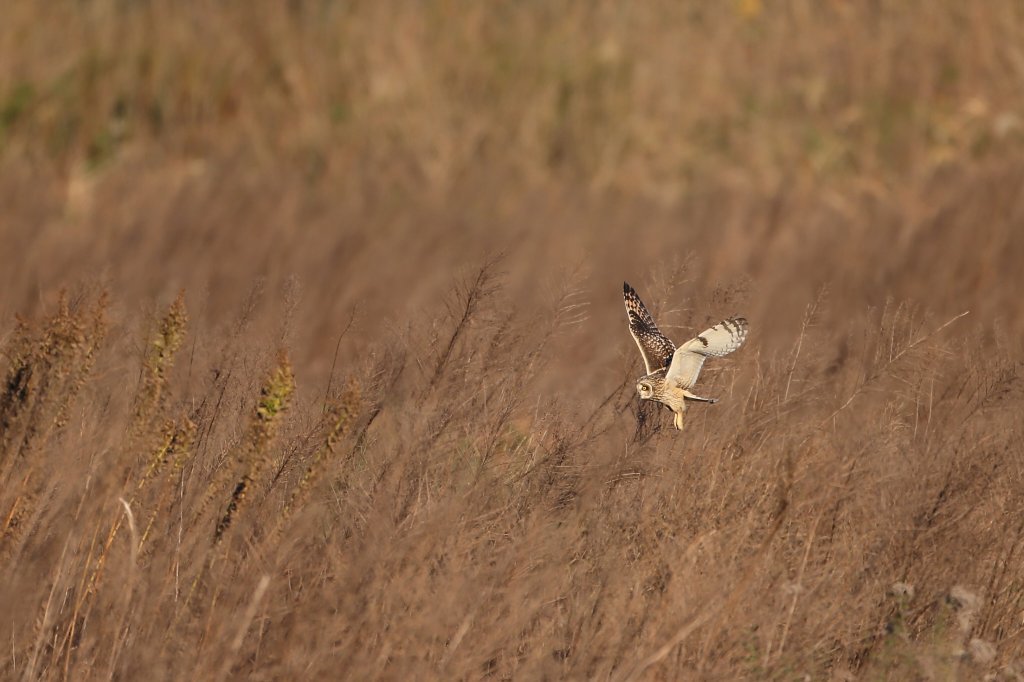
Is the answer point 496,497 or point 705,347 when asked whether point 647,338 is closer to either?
point 705,347

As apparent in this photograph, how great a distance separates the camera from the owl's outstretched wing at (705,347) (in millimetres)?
2781

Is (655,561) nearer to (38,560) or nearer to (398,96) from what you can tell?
(38,560)

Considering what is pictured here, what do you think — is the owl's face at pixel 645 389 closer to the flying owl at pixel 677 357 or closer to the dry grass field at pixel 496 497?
the flying owl at pixel 677 357

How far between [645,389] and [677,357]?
0.31 feet

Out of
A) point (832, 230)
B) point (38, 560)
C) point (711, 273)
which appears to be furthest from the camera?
point (832, 230)

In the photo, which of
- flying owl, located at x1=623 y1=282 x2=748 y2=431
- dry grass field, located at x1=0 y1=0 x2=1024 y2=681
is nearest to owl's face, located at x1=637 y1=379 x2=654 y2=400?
flying owl, located at x1=623 y1=282 x2=748 y2=431

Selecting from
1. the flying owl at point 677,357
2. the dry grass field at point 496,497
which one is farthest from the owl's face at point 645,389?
the dry grass field at point 496,497

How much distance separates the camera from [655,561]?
2.70 metres

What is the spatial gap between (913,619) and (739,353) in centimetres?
71

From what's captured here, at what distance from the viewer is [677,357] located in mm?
2768

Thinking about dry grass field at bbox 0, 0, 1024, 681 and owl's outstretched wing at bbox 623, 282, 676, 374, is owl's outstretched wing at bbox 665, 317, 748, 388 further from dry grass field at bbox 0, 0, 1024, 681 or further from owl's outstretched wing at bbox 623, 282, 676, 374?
dry grass field at bbox 0, 0, 1024, 681

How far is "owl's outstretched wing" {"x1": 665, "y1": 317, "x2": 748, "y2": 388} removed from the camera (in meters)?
2.78

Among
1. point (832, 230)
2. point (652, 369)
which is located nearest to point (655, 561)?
point (652, 369)

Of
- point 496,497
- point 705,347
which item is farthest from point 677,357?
point 496,497
